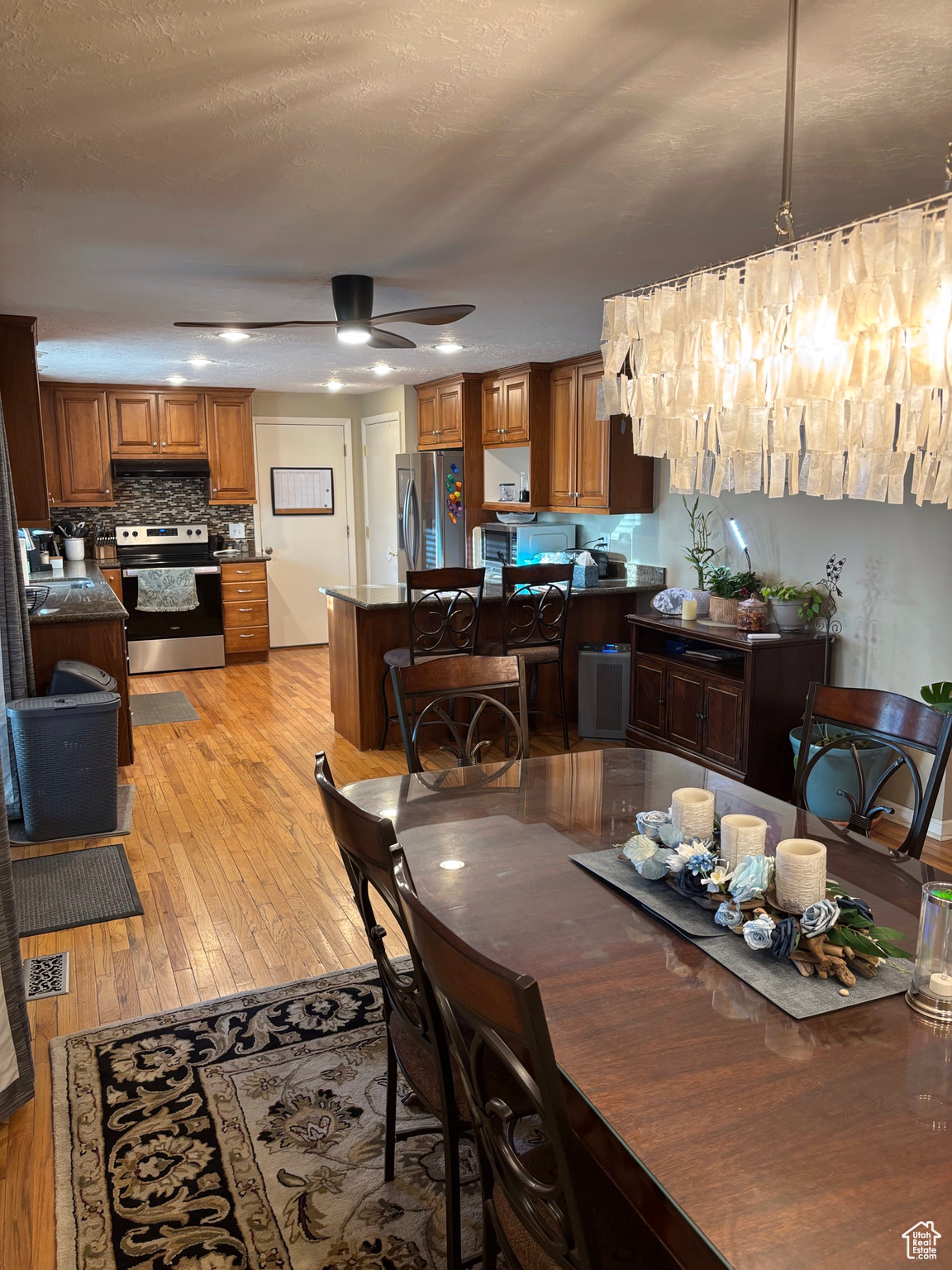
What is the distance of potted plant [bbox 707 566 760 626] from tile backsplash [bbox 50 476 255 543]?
5.00 meters

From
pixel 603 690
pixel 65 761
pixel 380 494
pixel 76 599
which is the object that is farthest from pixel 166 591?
pixel 603 690

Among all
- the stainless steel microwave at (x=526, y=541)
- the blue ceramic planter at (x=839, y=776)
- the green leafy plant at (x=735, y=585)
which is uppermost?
the stainless steel microwave at (x=526, y=541)

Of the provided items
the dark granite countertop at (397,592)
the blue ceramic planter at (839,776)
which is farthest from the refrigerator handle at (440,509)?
the blue ceramic planter at (839,776)

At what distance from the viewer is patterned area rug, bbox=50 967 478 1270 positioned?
193 cm

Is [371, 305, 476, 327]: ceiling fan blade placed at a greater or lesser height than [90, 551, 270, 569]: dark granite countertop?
greater

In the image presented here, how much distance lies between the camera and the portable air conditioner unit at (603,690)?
5484mm

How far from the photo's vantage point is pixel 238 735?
582cm

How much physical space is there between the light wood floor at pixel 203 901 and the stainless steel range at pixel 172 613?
5.91 feet

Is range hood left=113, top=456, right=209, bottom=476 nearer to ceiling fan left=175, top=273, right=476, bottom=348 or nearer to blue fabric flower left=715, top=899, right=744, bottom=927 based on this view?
ceiling fan left=175, top=273, right=476, bottom=348

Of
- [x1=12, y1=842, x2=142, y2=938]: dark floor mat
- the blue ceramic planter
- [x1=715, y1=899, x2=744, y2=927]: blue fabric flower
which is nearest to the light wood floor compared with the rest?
[x1=12, y1=842, x2=142, y2=938]: dark floor mat

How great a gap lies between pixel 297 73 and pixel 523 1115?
203cm

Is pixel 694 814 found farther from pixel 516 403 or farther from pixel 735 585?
pixel 516 403

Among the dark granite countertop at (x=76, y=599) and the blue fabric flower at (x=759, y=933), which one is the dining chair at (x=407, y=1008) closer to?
the blue fabric flower at (x=759, y=933)

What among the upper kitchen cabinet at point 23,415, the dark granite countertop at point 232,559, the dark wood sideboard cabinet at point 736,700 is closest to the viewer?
the dark wood sideboard cabinet at point 736,700
